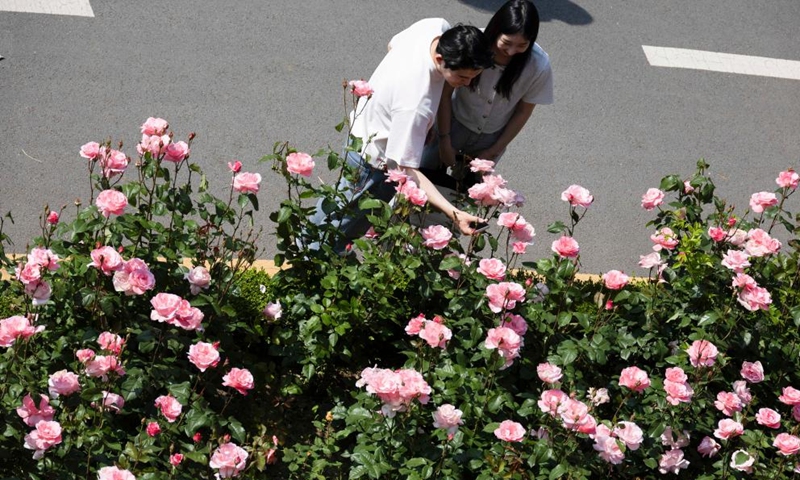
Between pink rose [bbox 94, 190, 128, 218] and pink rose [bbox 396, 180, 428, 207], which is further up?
pink rose [bbox 94, 190, 128, 218]

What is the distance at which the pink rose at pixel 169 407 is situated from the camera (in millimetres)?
2910

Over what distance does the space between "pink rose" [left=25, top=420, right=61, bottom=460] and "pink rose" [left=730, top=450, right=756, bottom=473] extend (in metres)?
2.17

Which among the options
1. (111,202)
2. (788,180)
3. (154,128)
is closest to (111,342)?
(111,202)

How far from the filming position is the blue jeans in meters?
3.79

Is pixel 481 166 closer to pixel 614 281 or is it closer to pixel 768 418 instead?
pixel 614 281

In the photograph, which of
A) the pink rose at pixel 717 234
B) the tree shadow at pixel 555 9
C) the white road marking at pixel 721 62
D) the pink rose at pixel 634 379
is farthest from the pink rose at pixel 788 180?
the tree shadow at pixel 555 9

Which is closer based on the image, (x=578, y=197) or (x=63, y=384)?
(x=63, y=384)

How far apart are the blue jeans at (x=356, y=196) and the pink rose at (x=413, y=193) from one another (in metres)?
0.30

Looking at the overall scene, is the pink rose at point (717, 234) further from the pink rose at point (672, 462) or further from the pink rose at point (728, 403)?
the pink rose at point (672, 462)

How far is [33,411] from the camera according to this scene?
109 inches

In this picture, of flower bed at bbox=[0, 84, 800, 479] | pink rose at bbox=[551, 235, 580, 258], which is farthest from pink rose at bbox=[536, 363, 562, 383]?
pink rose at bbox=[551, 235, 580, 258]

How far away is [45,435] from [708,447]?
2190 mm

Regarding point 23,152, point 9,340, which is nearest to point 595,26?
point 23,152

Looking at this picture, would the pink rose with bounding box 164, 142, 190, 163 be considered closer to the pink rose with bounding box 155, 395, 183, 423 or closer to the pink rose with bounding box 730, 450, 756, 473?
the pink rose with bounding box 155, 395, 183, 423
